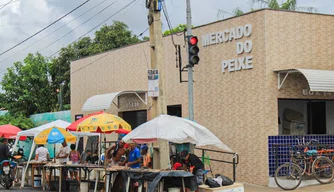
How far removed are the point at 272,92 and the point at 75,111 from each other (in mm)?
14317

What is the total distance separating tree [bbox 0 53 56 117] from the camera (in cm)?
4009

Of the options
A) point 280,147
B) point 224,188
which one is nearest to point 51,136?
point 280,147

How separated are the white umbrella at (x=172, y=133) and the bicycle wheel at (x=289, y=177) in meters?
3.39

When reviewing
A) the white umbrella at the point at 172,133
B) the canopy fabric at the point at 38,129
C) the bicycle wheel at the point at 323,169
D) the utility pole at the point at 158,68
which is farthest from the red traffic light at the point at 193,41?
the canopy fabric at the point at 38,129

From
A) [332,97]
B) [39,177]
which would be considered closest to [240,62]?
[332,97]

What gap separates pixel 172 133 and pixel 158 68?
6.96 feet

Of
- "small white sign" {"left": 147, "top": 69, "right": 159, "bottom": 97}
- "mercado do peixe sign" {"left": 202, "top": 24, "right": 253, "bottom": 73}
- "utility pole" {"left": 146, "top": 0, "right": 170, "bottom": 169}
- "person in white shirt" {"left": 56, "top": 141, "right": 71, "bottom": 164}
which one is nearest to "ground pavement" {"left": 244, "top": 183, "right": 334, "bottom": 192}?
"utility pole" {"left": 146, "top": 0, "right": 170, "bottom": 169}

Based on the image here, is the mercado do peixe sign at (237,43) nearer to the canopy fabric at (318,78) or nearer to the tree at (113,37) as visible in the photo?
the canopy fabric at (318,78)

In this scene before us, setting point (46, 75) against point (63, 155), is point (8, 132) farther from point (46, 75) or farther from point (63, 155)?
point (46, 75)

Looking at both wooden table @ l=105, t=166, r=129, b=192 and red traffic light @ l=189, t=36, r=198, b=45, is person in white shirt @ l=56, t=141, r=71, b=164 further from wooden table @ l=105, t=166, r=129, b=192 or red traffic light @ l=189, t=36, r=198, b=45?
red traffic light @ l=189, t=36, r=198, b=45

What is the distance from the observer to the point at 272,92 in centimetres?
1717

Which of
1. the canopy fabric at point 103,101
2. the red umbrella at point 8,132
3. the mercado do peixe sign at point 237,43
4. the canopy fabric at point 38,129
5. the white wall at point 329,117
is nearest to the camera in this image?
the mercado do peixe sign at point 237,43

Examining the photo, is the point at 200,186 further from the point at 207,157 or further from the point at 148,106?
the point at 148,106

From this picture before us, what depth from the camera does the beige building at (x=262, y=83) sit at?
674 inches
